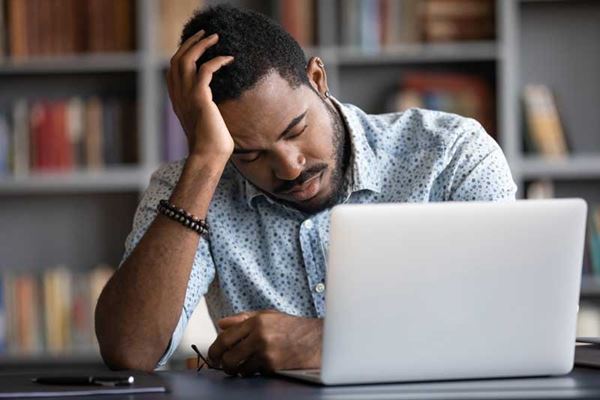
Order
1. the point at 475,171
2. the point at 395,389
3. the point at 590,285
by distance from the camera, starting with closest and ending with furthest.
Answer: the point at 395,389, the point at 475,171, the point at 590,285

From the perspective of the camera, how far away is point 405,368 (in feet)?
4.48

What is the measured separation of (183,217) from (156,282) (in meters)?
0.11

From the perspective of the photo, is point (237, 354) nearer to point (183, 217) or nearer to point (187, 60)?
point (183, 217)

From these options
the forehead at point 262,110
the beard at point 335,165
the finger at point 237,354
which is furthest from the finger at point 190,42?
the finger at point 237,354

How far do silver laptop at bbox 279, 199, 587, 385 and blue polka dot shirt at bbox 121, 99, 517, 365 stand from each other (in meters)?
0.62

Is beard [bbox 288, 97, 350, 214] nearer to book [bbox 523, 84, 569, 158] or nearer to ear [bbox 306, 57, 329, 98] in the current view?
ear [bbox 306, 57, 329, 98]

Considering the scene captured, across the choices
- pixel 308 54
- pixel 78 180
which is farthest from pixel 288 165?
pixel 78 180

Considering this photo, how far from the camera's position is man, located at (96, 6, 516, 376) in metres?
1.86

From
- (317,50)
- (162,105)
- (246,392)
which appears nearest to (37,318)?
(162,105)

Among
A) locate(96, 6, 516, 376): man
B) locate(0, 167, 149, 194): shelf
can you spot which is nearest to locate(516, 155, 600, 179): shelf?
locate(0, 167, 149, 194): shelf

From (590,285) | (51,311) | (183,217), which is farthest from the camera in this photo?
(51,311)

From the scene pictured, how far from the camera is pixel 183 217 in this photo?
6.06 feet

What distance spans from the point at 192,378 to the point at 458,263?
0.40 meters

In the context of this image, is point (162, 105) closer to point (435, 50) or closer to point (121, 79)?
point (121, 79)
